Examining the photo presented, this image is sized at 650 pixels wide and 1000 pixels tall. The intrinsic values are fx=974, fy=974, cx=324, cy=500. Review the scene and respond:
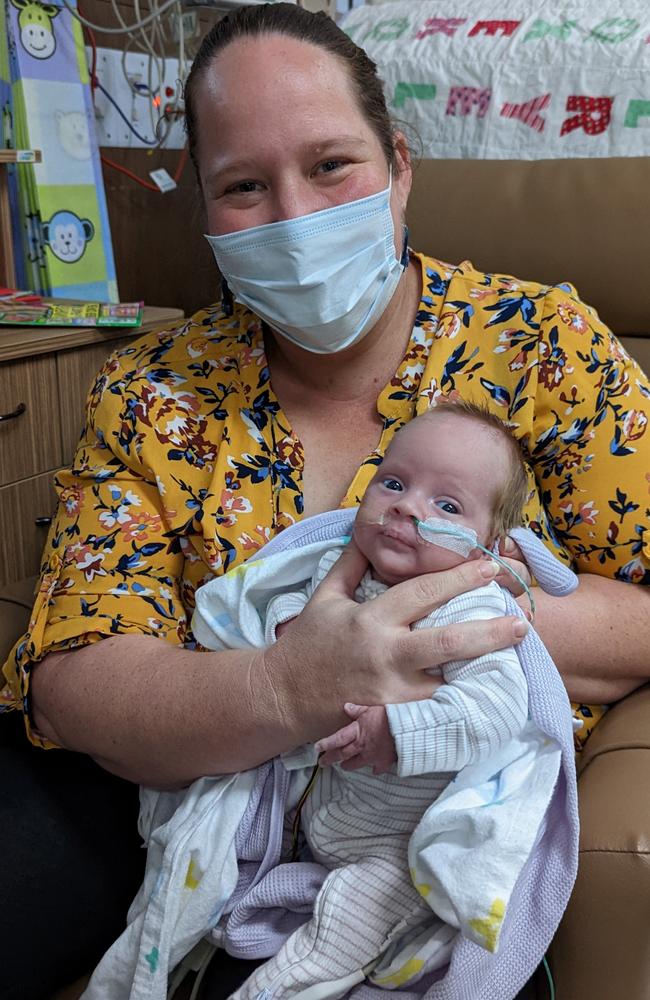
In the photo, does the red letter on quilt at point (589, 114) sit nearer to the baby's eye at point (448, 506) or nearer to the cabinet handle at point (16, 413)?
the cabinet handle at point (16, 413)

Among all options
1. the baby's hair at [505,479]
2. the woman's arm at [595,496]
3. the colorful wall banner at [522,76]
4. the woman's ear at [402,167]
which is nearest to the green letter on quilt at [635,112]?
the colorful wall banner at [522,76]

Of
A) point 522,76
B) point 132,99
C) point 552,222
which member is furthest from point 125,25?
point 552,222

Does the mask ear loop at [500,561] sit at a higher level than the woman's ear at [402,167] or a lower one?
lower

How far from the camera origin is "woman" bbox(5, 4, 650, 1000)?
3.63 ft

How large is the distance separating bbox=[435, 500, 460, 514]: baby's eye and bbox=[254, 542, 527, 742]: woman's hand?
6 cm

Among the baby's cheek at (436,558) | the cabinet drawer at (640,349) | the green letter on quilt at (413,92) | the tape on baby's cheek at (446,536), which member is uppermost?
the green letter on quilt at (413,92)

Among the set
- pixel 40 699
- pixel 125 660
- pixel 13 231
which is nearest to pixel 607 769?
pixel 125 660

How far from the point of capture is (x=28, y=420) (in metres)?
1.95

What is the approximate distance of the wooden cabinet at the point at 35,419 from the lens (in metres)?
1.91

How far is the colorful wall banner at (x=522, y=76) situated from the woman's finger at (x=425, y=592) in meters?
1.41

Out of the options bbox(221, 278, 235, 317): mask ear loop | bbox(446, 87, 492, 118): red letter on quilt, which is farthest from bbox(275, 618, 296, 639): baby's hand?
bbox(446, 87, 492, 118): red letter on quilt

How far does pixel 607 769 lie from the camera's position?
1.02 m

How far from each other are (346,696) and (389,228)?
0.60 meters

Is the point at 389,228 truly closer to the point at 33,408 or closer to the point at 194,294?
the point at 33,408
